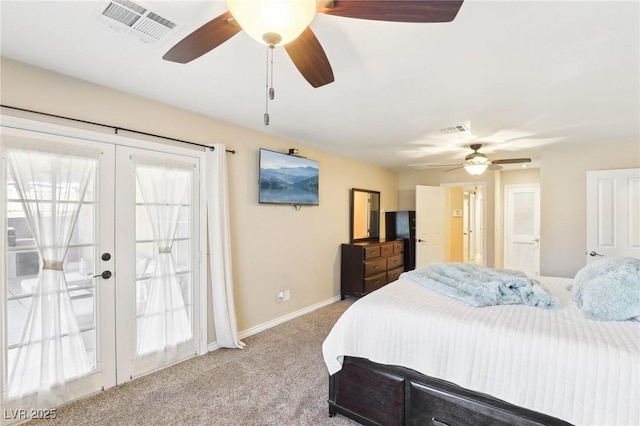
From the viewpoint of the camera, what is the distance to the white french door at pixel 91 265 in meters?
2.01

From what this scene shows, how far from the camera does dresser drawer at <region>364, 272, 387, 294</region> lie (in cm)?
469

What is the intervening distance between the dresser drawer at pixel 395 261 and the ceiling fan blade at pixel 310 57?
4.11m

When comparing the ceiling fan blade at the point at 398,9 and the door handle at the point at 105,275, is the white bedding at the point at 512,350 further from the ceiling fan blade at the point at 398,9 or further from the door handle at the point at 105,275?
the door handle at the point at 105,275

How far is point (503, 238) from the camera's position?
636cm

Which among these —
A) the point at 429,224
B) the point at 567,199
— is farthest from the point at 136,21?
the point at 429,224

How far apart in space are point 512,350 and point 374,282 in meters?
3.35

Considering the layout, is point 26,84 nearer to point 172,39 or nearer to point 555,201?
point 172,39

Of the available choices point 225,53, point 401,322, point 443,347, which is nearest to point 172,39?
point 225,53

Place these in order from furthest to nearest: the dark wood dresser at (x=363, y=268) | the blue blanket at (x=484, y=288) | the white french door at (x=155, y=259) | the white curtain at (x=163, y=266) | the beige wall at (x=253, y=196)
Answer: the dark wood dresser at (x=363, y=268)
the white curtain at (x=163, y=266)
the white french door at (x=155, y=259)
the beige wall at (x=253, y=196)
the blue blanket at (x=484, y=288)

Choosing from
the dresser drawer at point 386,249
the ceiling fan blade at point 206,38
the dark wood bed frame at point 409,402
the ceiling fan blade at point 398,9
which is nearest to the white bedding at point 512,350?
the dark wood bed frame at point 409,402

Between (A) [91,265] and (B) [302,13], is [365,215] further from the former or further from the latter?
(B) [302,13]

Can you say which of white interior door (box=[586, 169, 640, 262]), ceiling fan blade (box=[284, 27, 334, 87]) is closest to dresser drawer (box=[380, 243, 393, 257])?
white interior door (box=[586, 169, 640, 262])

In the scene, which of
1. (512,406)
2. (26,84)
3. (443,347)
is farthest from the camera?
(26,84)

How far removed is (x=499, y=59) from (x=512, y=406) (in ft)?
6.66
